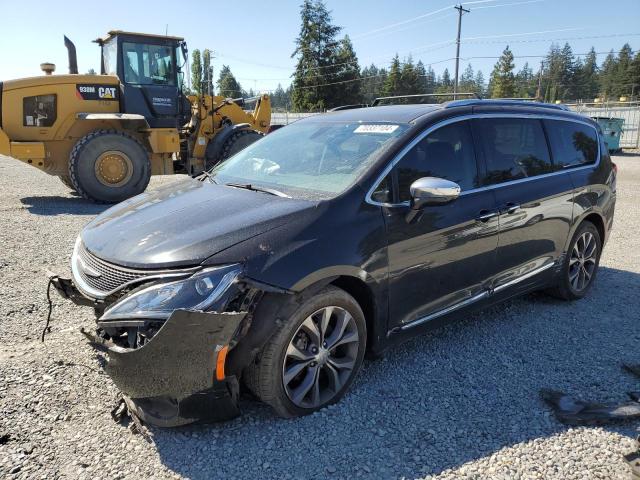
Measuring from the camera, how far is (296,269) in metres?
2.77

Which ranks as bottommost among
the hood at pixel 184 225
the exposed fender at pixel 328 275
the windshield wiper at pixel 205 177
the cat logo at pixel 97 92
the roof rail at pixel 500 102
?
the exposed fender at pixel 328 275

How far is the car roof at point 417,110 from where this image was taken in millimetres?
3789

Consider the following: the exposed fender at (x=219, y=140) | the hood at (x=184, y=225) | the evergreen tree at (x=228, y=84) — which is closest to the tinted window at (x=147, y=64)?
the exposed fender at (x=219, y=140)

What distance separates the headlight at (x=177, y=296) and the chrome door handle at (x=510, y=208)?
232cm

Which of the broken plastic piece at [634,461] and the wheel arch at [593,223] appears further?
the wheel arch at [593,223]

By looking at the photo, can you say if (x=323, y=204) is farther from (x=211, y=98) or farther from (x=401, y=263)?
(x=211, y=98)

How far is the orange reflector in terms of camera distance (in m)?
2.54

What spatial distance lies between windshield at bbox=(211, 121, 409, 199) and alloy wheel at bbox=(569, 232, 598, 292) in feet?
8.21

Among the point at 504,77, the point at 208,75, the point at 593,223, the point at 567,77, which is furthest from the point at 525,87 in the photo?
the point at 593,223

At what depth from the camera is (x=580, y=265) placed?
4996 millimetres

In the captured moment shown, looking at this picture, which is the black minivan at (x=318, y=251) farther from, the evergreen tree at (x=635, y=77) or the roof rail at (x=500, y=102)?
the evergreen tree at (x=635, y=77)

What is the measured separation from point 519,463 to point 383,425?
74 cm

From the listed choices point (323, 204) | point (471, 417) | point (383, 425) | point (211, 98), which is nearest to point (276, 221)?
point (323, 204)

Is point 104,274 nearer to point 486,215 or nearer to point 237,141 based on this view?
point 486,215
